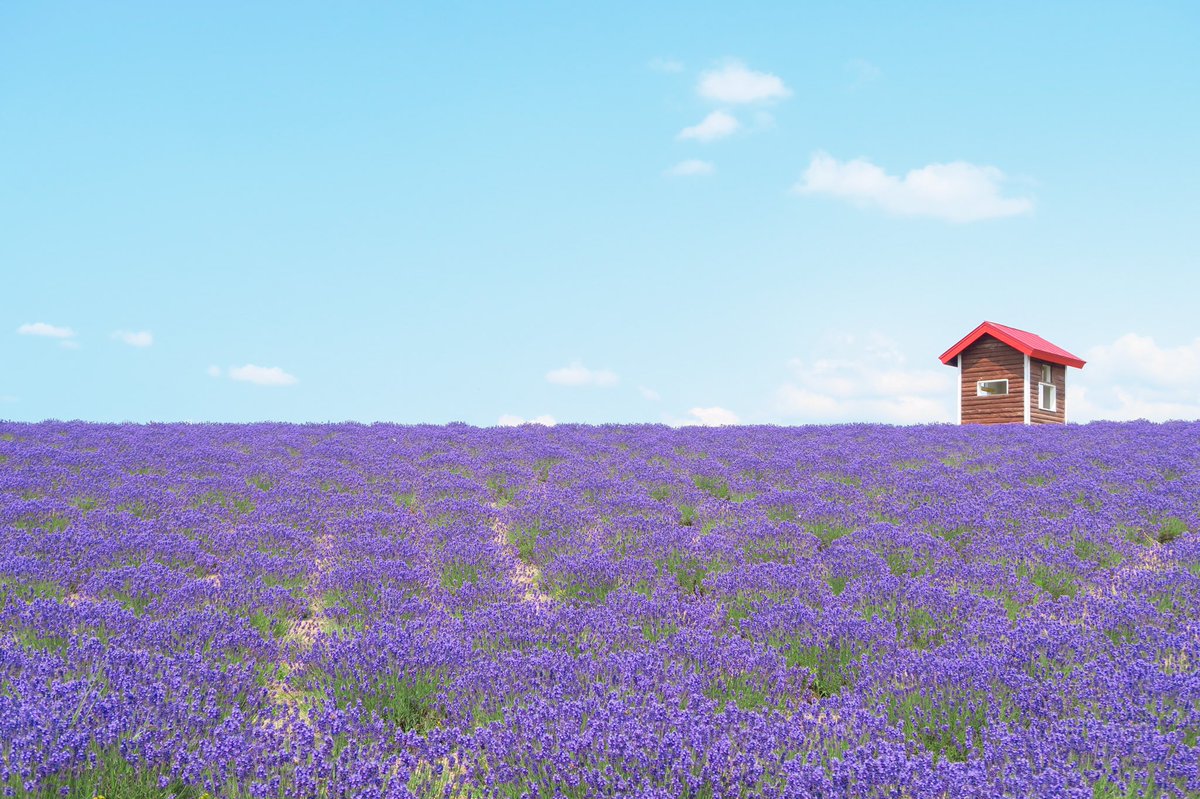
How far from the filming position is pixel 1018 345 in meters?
18.7

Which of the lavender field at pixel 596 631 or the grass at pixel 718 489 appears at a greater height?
the grass at pixel 718 489

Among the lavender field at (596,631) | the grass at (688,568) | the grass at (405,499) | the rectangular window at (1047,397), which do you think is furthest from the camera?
the rectangular window at (1047,397)

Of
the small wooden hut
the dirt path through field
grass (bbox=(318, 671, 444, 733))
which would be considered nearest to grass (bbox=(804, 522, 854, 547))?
the dirt path through field

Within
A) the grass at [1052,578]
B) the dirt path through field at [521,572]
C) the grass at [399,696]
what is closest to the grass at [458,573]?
the dirt path through field at [521,572]

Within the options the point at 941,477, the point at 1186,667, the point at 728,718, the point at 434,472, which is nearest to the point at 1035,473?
the point at 941,477

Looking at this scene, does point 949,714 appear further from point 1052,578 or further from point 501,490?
point 501,490

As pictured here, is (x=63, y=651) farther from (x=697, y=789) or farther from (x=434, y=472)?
(x=434, y=472)

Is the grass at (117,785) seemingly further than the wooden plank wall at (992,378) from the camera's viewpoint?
No

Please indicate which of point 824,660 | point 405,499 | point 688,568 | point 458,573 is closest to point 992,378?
point 405,499

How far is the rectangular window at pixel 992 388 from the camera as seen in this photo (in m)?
19.5

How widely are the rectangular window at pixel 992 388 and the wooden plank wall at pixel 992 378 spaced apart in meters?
0.09

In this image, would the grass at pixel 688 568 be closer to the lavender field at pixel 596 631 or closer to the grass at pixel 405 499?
the lavender field at pixel 596 631

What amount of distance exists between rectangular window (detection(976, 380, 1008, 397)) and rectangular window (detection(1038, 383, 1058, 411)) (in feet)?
2.98

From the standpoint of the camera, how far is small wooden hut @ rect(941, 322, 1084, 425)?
18938 mm
